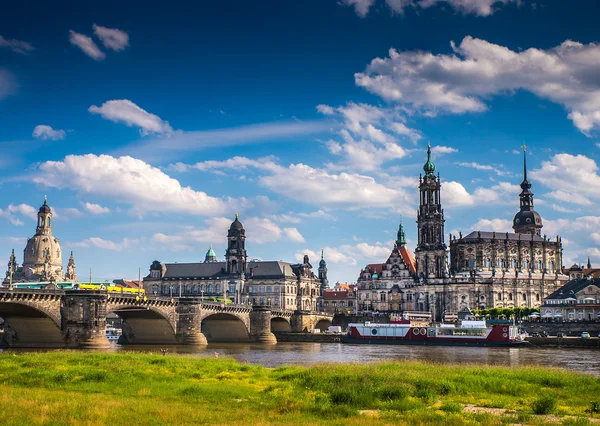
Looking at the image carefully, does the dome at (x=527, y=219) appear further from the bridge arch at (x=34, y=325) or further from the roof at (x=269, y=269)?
the bridge arch at (x=34, y=325)

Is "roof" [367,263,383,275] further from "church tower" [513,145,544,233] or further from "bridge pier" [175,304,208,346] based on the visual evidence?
"bridge pier" [175,304,208,346]

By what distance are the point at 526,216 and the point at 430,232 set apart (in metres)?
29.1

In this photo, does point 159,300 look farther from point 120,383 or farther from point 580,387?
point 580,387

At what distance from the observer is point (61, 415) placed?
1054 inches

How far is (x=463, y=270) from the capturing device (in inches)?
6895

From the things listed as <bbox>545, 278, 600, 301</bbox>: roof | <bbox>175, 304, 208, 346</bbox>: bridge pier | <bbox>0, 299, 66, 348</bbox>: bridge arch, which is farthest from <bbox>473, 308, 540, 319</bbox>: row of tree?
<bbox>0, 299, 66, 348</bbox>: bridge arch

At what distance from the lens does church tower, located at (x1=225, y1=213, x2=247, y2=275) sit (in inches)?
7515

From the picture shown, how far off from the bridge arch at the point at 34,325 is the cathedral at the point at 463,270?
110m

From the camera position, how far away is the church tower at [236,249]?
191m

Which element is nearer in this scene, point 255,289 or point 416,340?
point 416,340

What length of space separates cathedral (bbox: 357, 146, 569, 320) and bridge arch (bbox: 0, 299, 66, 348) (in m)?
110

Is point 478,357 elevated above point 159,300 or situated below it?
below

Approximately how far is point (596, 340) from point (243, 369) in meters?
75.5

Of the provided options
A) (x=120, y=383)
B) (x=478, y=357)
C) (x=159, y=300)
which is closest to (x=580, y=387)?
(x=120, y=383)
